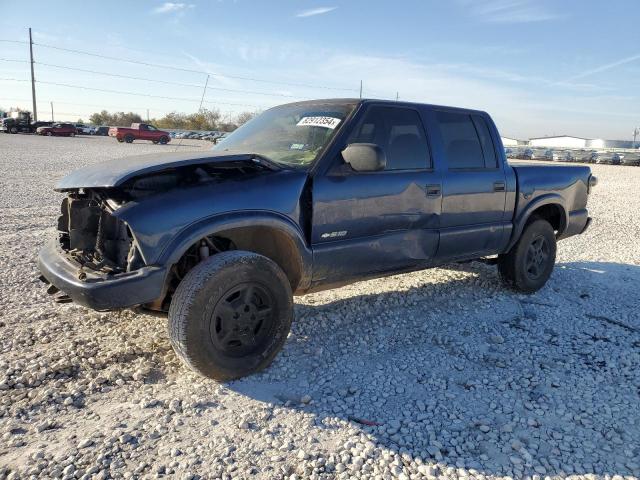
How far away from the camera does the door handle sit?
4.41 metres

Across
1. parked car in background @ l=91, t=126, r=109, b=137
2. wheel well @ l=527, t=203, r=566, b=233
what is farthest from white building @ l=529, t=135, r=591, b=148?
wheel well @ l=527, t=203, r=566, b=233

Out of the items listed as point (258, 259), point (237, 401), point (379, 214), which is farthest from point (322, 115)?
point (237, 401)

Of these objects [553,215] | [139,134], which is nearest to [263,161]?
[553,215]

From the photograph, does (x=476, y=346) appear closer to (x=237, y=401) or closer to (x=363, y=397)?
(x=363, y=397)

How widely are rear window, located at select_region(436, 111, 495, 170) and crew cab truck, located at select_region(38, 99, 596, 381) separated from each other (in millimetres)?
14

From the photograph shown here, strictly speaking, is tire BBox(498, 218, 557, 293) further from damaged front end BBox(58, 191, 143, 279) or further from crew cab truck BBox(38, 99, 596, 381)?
damaged front end BBox(58, 191, 143, 279)

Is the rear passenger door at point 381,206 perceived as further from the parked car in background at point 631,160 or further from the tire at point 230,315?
the parked car in background at point 631,160

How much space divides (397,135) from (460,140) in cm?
89

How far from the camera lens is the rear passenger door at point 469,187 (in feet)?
15.3

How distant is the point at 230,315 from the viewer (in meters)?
3.31

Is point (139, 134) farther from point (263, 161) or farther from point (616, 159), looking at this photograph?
point (263, 161)

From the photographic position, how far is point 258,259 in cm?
336

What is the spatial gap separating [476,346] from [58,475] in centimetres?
305

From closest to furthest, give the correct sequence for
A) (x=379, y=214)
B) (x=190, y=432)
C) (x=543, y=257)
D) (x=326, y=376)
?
(x=190, y=432), (x=326, y=376), (x=379, y=214), (x=543, y=257)
